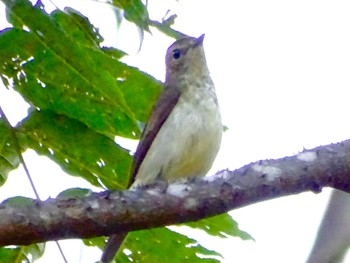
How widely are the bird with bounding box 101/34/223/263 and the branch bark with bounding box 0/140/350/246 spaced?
1.55 meters

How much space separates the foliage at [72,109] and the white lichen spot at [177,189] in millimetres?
358

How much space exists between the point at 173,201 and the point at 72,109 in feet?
2.00

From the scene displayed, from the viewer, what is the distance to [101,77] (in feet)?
9.03

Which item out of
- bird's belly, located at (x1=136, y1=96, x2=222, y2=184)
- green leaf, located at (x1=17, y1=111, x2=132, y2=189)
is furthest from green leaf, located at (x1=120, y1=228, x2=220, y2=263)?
bird's belly, located at (x1=136, y1=96, x2=222, y2=184)

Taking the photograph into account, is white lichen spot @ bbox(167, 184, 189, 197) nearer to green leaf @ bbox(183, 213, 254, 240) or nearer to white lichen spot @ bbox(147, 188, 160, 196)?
white lichen spot @ bbox(147, 188, 160, 196)

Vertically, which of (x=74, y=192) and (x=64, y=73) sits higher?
(x=64, y=73)

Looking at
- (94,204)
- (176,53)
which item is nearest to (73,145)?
(94,204)

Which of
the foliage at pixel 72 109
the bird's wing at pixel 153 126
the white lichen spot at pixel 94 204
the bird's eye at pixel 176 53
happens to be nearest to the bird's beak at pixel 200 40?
the bird's eye at pixel 176 53

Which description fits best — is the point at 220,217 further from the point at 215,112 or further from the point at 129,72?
the point at 215,112

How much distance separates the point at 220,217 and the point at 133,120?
0.49 meters

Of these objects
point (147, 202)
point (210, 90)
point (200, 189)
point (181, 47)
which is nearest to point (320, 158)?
point (200, 189)

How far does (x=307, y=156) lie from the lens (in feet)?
8.87

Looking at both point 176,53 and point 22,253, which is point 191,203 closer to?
point 22,253

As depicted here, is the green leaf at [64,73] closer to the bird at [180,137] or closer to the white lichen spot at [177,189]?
the white lichen spot at [177,189]
